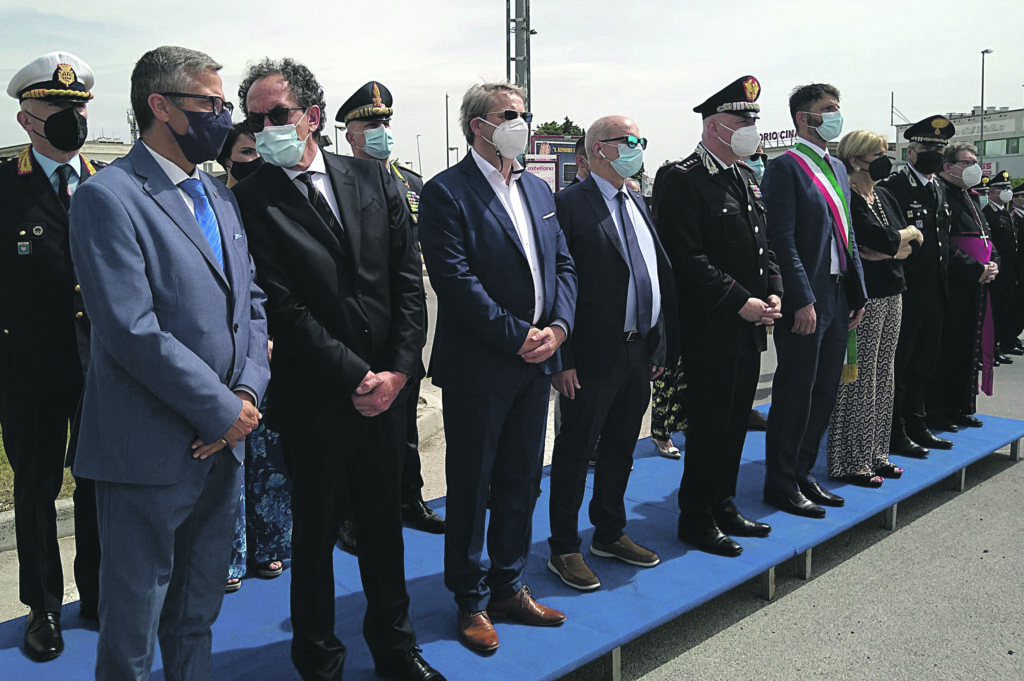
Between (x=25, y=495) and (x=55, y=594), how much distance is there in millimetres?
382

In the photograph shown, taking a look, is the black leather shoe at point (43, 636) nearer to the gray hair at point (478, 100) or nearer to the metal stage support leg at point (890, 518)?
the gray hair at point (478, 100)

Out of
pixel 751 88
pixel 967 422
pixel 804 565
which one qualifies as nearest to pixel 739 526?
pixel 804 565

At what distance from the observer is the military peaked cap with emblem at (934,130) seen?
18.2ft

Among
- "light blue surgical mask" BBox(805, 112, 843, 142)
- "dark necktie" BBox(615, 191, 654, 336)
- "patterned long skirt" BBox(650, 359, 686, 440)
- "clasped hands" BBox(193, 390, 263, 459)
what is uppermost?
"light blue surgical mask" BBox(805, 112, 843, 142)

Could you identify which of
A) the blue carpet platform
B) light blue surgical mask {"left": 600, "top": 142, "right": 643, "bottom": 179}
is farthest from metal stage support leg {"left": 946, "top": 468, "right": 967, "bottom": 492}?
light blue surgical mask {"left": 600, "top": 142, "right": 643, "bottom": 179}

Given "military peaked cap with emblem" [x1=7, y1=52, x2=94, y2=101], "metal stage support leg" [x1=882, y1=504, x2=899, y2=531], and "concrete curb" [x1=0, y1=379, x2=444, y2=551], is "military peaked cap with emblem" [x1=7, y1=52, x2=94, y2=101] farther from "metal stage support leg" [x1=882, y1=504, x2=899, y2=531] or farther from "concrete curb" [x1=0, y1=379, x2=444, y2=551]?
"metal stage support leg" [x1=882, y1=504, x2=899, y2=531]

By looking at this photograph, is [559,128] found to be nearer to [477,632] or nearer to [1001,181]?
[1001,181]

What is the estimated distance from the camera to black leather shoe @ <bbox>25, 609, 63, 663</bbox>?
2.91 m

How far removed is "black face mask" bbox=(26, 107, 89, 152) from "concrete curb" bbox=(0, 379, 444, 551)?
85.1 inches

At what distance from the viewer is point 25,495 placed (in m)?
3.07

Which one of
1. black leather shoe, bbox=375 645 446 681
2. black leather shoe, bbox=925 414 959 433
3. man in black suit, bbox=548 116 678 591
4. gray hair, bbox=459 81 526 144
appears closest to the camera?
black leather shoe, bbox=375 645 446 681

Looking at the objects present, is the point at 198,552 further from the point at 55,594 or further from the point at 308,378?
the point at 55,594

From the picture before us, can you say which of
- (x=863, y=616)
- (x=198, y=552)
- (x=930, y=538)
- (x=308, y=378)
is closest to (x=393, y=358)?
(x=308, y=378)

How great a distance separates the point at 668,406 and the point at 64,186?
12.3 feet
